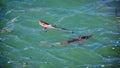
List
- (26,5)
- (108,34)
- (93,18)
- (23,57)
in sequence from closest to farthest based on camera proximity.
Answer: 1. (23,57)
2. (108,34)
3. (93,18)
4. (26,5)

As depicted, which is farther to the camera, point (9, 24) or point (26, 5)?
point (26, 5)

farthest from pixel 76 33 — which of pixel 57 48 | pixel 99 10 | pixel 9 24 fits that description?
pixel 9 24

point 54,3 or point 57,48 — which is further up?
point 54,3

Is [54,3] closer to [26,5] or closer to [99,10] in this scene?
[26,5]

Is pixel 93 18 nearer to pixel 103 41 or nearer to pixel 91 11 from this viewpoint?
pixel 91 11

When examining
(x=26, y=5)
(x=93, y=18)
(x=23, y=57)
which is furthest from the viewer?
(x=26, y=5)

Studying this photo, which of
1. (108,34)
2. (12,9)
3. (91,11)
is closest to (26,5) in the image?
(12,9)

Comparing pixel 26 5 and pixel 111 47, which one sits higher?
pixel 26 5
